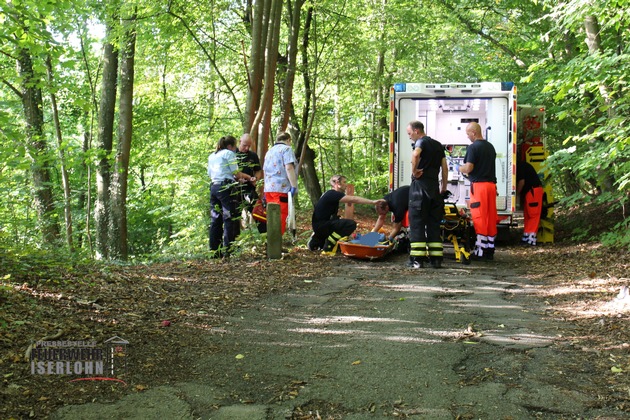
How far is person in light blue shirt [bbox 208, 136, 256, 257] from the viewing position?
374 inches

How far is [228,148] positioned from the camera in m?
9.70

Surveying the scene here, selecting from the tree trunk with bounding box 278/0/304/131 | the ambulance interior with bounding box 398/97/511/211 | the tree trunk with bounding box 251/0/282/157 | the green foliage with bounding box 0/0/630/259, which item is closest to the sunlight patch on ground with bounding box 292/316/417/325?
the green foliage with bounding box 0/0/630/259

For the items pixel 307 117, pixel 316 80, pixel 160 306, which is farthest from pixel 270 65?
pixel 307 117

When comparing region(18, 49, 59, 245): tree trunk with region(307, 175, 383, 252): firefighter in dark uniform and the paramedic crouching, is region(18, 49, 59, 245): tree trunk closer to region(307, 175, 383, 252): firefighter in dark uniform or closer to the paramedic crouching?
region(307, 175, 383, 252): firefighter in dark uniform

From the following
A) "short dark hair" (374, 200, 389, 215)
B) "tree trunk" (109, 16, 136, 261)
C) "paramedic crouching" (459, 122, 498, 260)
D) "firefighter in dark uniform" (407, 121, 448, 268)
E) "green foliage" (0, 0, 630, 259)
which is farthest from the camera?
"tree trunk" (109, 16, 136, 261)

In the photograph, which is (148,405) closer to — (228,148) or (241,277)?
(241,277)

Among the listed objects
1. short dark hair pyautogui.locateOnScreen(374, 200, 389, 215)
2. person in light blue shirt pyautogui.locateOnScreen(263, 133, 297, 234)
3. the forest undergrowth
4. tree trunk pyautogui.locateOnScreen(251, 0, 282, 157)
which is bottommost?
the forest undergrowth

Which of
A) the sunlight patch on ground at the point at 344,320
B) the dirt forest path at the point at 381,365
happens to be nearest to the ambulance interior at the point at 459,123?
the dirt forest path at the point at 381,365

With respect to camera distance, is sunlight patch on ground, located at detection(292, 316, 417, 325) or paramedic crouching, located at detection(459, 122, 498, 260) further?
paramedic crouching, located at detection(459, 122, 498, 260)

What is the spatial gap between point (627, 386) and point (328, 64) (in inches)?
577

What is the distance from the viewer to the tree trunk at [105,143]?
14.2 metres

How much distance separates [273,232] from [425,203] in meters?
2.27

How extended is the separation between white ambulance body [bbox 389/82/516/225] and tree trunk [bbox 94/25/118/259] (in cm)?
675

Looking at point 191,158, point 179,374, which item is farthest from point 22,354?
point 191,158
